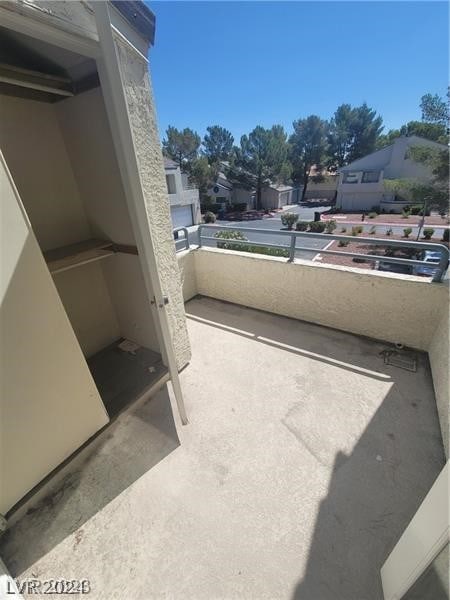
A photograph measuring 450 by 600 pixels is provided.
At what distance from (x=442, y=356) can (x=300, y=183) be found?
30653mm

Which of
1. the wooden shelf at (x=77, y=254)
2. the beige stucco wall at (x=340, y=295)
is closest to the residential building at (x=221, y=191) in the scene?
the beige stucco wall at (x=340, y=295)

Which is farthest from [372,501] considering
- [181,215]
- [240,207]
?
[240,207]

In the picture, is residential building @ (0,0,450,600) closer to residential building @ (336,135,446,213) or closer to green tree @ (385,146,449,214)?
green tree @ (385,146,449,214)

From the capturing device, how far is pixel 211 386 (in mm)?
2109

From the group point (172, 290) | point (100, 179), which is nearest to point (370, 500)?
point (172, 290)

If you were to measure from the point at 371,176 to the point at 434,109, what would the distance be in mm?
16219

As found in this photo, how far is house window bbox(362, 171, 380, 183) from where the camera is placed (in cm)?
1997

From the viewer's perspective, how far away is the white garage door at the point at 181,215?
671 inches

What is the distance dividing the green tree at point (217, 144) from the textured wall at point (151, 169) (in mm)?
26953

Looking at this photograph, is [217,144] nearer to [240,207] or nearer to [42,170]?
[240,207]

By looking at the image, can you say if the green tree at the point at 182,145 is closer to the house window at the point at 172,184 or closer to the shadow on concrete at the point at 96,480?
the house window at the point at 172,184

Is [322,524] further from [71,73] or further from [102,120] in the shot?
[71,73]

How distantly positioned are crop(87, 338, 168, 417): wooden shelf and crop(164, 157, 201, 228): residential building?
1453 centimetres

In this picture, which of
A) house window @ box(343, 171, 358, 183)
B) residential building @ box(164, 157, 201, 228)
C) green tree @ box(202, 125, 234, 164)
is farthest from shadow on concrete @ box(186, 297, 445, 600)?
green tree @ box(202, 125, 234, 164)
